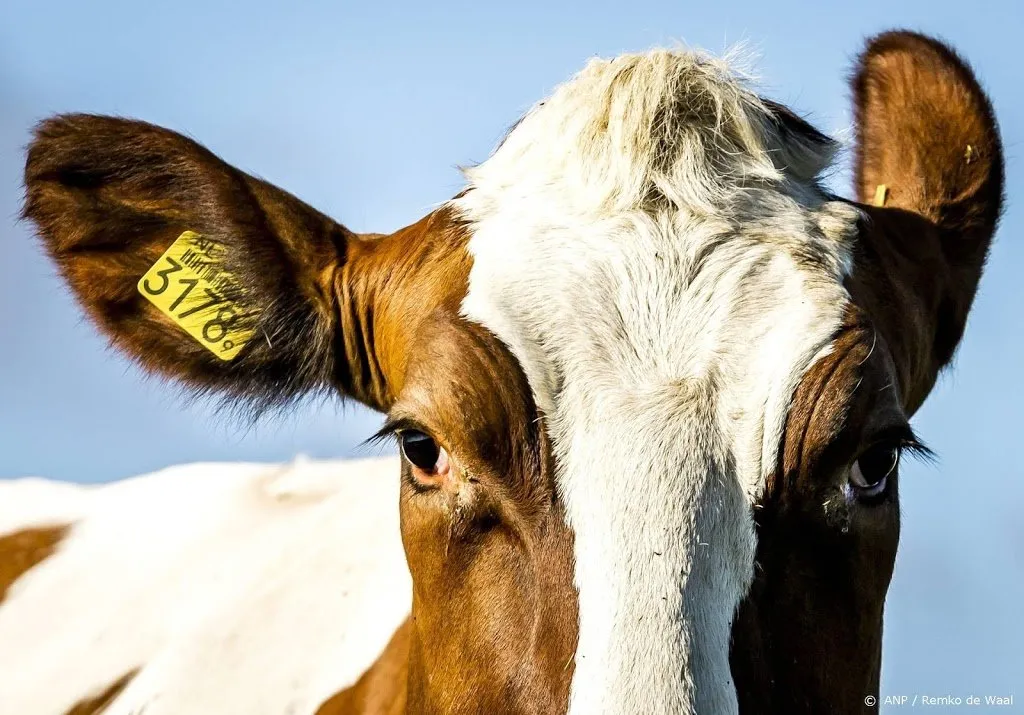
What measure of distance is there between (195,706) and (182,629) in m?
0.49

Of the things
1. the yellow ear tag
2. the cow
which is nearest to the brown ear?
the cow

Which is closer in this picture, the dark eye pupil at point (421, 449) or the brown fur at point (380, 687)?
the dark eye pupil at point (421, 449)

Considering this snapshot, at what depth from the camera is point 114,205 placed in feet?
13.6

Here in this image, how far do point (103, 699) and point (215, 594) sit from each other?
25.0 inches

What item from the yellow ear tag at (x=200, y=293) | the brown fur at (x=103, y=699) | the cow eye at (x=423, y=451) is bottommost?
the brown fur at (x=103, y=699)

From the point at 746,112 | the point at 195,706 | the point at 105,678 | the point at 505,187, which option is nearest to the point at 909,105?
the point at 746,112

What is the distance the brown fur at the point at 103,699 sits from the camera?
5.34m

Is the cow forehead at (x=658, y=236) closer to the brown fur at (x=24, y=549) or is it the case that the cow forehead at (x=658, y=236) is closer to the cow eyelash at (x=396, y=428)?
the cow eyelash at (x=396, y=428)

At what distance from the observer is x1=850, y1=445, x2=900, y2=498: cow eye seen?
3125 mm

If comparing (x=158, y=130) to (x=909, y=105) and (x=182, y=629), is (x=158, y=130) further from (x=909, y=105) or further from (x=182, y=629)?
(x=909, y=105)

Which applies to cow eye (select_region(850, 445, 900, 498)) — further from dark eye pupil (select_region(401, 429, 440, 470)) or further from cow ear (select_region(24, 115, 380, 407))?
cow ear (select_region(24, 115, 380, 407))

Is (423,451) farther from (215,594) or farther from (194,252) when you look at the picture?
(215,594)

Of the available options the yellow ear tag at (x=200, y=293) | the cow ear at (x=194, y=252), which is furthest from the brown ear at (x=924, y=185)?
the yellow ear tag at (x=200, y=293)

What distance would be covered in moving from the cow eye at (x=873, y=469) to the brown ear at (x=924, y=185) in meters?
0.55
